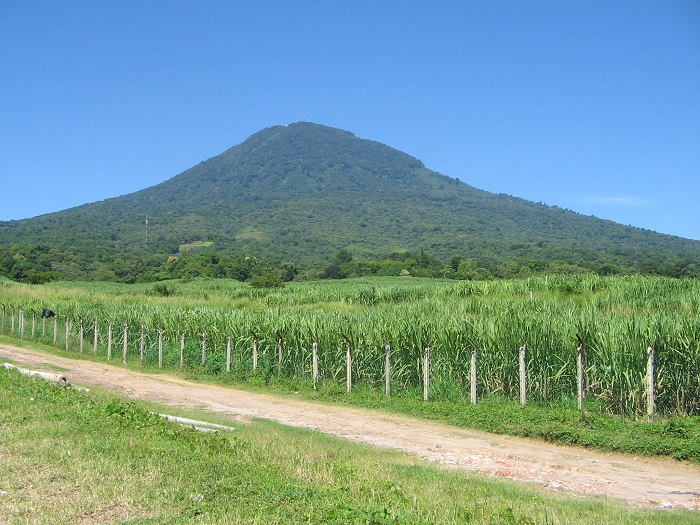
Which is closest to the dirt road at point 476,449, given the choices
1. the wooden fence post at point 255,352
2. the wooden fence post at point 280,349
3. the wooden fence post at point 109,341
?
the wooden fence post at point 280,349

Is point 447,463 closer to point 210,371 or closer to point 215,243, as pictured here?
point 210,371

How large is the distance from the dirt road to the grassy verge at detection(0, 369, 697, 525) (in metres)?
0.99

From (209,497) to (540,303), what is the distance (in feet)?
81.2

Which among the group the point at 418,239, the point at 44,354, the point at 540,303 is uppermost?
the point at 418,239

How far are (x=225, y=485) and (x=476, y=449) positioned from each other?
6414 millimetres

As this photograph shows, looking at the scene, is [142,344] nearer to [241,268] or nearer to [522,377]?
[522,377]

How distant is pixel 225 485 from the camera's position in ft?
26.8

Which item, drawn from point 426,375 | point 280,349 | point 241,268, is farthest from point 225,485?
point 241,268

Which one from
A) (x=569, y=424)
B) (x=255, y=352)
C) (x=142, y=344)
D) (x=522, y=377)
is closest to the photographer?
(x=569, y=424)

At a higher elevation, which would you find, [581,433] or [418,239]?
[418,239]

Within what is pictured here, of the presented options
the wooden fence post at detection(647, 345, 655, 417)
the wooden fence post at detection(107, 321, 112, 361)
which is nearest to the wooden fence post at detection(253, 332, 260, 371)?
the wooden fence post at detection(107, 321, 112, 361)

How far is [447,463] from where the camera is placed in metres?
11.7

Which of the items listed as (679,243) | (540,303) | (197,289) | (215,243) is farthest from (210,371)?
(679,243)

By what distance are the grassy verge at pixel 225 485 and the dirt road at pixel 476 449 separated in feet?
3.24
